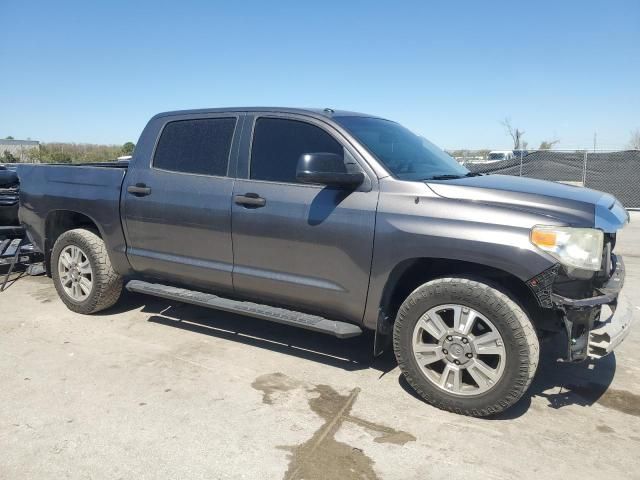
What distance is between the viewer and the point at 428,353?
3.49 metres

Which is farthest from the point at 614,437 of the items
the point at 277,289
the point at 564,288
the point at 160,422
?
the point at 160,422

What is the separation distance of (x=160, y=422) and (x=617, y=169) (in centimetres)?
1514

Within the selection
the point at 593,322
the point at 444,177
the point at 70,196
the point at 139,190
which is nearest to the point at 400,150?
the point at 444,177

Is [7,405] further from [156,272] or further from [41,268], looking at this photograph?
[41,268]

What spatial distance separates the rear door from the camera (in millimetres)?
4312

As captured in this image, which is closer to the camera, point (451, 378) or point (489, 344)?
point (489, 344)

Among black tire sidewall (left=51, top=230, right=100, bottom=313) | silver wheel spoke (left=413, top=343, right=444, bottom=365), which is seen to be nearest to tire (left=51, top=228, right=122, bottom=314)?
black tire sidewall (left=51, top=230, right=100, bottom=313)

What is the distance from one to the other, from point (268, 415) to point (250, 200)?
5.10 ft

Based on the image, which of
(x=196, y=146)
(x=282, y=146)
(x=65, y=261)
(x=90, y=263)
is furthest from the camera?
(x=65, y=261)

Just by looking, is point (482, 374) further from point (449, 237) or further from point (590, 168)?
point (590, 168)

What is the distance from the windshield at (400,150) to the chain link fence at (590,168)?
33.4 feet

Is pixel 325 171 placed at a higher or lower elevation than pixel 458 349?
higher

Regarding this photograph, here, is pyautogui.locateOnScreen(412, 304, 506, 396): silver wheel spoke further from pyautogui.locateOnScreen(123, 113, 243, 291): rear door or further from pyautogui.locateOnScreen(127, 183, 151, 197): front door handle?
pyautogui.locateOnScreen(127, 183, 151, 197): front door handle

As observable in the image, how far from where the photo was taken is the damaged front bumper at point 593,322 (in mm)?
3119
